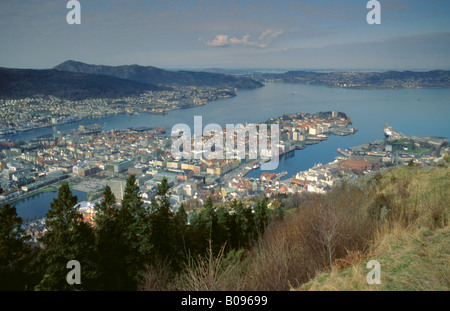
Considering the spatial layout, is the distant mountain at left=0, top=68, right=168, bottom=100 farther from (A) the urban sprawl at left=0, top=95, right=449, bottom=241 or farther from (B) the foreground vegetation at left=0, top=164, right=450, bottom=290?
(B) the foreground vegetation at left=0, top=164, right=450, bottom=290

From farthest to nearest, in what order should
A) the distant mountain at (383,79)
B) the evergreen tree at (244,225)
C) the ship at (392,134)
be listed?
the distant mountain at (383,79), the ship at (392,134), the evergreen tree at (244,225)

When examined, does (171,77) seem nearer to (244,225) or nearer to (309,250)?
(244,225)

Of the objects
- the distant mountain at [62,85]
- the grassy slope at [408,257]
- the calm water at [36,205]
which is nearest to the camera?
the grassy slope at [408,257]

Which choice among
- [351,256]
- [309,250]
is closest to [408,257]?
[351,256]

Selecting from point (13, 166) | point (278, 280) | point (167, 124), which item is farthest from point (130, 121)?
point (278, 280)

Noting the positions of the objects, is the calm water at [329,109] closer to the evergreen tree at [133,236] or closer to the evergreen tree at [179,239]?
the evergreen tree at [179,239]

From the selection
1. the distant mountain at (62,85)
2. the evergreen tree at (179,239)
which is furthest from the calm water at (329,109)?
the evergreen tree at (179,239)
